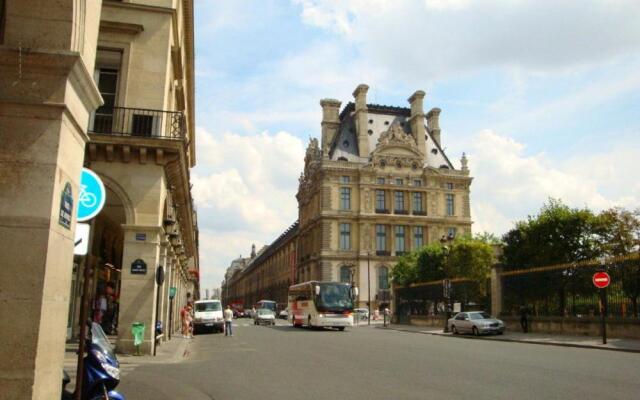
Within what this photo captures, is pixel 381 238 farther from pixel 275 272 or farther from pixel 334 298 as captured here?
pixel 334 298

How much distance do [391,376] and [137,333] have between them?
835 centimetres

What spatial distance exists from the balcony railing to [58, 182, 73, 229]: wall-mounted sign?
1158cm

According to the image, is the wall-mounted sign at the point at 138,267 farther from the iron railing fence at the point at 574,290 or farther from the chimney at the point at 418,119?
the chimney at the point at 418,119

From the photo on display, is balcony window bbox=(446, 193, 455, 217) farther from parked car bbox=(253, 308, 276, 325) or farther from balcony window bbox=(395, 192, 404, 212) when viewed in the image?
parked car bbox=(253, 308, 276, 325)

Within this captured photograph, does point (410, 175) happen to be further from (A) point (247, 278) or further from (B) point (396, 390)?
(A) point (247, 278)

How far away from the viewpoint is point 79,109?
6117 millimetres

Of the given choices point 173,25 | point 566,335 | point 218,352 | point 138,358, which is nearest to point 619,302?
point 566,335

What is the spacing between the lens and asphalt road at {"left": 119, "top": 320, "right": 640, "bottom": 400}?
951 centimetres

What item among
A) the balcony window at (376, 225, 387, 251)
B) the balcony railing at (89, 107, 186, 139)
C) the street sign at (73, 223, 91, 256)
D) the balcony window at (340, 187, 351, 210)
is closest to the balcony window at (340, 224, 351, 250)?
the balcony window at (340, 187, 351, 210)

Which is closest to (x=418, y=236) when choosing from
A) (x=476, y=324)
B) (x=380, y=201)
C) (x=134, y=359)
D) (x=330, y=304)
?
(x=380, y=201)

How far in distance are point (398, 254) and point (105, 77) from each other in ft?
227

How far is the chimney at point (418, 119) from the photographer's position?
290 ft

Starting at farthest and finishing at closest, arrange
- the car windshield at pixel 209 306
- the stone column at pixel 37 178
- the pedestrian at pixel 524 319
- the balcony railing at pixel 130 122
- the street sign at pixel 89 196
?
the car windshield at pixel 209 306, the pedestrian at pixel 524 319, the balcony railing at pixel 130 122, the street sign at pixel 89 196, the stone column at pixel 37 178

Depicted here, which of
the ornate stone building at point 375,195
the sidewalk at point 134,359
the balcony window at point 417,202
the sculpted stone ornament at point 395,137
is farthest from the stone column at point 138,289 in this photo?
the balcony window at point 417,202
